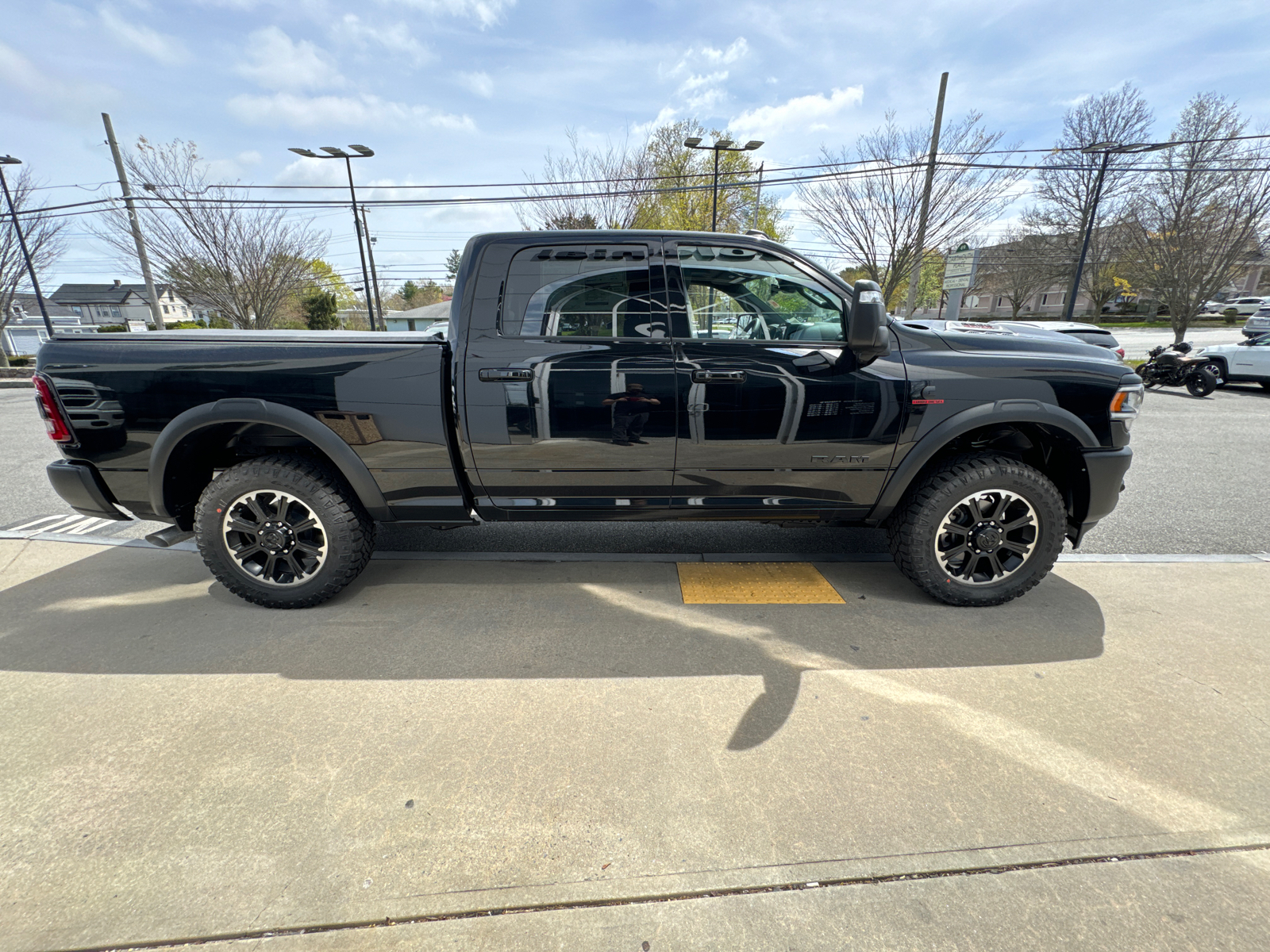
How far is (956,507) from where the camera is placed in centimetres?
301

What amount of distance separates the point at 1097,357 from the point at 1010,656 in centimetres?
166

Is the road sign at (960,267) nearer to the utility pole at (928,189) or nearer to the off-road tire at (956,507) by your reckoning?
the utility pole at (928,189)

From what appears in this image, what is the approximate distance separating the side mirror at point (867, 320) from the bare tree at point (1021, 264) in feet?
132

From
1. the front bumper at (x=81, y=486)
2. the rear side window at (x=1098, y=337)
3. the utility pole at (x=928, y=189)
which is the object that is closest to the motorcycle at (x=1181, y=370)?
the rear side window at (x=1098, y=337)

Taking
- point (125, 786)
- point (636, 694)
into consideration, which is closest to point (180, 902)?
point (125, 786)

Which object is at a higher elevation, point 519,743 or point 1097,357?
point 1097,357

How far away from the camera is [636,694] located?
7.78 ft

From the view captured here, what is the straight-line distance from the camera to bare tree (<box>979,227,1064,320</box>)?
1457 inches

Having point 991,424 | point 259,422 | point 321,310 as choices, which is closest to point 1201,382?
point 991,424

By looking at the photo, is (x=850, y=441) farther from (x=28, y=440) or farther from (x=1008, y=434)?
(x=28, y=440)

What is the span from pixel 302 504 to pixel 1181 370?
1610 cm

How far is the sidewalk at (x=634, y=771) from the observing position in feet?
4.99

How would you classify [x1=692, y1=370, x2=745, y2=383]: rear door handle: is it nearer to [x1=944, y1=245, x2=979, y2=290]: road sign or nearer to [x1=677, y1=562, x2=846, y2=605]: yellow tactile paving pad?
[x1=677, y1=562, x2=846, y2=605]: yellow tactile paving pad

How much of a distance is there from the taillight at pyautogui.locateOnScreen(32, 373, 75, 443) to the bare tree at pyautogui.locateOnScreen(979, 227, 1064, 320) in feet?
139
